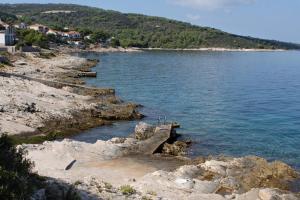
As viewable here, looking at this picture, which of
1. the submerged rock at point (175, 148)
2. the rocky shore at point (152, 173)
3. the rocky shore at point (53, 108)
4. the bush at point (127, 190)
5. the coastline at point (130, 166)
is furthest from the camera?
the rocky shore at point (53, 108)

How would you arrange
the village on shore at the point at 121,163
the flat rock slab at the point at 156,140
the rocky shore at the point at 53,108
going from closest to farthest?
the village on shore at the point at 121,163
the flat rock slab at the point at 156,140
the rocky shore at the point at 53,108

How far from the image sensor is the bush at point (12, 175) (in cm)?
1255

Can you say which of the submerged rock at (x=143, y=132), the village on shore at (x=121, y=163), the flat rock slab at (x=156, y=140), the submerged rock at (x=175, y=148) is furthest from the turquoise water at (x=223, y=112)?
the village on shore at (x=121, y=163)

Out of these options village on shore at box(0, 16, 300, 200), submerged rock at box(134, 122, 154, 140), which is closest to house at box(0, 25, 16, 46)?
village on shore at box(0, 16, 300, 200)

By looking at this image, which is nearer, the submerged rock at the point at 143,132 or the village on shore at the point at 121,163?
the village on shore at the point at 121,163

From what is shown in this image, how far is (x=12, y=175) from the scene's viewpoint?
518 inches

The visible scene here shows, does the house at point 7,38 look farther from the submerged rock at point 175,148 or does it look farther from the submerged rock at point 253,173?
the submerged rock at point 253,173

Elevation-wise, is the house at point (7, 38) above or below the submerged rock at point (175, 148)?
above

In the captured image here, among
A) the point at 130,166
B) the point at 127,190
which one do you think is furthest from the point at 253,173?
the point at 127,190

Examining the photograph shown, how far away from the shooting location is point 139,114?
4819cm

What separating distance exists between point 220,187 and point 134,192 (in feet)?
18.8

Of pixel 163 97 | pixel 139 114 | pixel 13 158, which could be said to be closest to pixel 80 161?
pixel 13 158

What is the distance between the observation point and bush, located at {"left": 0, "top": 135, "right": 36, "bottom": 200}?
12.6 meters

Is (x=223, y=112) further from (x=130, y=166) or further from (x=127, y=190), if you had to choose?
(x=127, y=190)
